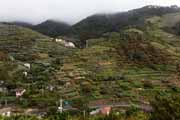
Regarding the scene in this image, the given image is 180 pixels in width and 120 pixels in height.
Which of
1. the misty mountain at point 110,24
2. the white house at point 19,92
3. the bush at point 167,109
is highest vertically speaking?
the misty mountain at point 110,24

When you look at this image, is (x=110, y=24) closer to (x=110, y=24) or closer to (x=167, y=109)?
(x=110, y=24)

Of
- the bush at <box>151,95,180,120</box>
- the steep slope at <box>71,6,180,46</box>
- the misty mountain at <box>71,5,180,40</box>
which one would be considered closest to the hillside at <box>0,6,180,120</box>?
the bush at <box>151,95,180,120</box>

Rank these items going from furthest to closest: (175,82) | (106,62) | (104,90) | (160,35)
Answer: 1. (160,35)
2. (106,62)
3. (175,82)
4. (104,90)

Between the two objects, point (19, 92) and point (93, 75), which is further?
point (93, 75)

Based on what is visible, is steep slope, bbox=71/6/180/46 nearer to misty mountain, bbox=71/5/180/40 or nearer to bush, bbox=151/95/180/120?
misty mountain, bbox=71/5/180/40

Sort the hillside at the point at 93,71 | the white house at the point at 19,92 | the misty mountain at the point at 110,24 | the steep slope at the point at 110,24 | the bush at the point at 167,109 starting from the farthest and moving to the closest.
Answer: the misty mountain at the point at 110,24, the steep slope at the point at 110,24, the white house at the point at 19,92, the hillside at the point at 93,71, the bush at the point at 167,109

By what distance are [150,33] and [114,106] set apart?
65046 millimetres

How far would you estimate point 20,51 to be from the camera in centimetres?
12162

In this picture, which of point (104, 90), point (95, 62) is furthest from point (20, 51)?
point (104, 90)

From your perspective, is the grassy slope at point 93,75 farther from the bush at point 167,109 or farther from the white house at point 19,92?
the bush at point 167,109

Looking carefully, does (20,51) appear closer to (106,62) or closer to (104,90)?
(106,62)

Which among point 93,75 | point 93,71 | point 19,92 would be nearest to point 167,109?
point 19,92

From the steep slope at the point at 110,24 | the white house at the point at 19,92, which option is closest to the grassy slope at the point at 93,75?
the white house at the point at 19,92

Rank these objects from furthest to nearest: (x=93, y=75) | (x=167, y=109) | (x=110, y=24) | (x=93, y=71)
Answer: (x=110, y=24), (x=93, y=71), (x=93, y=75), (x=167, y=109)
